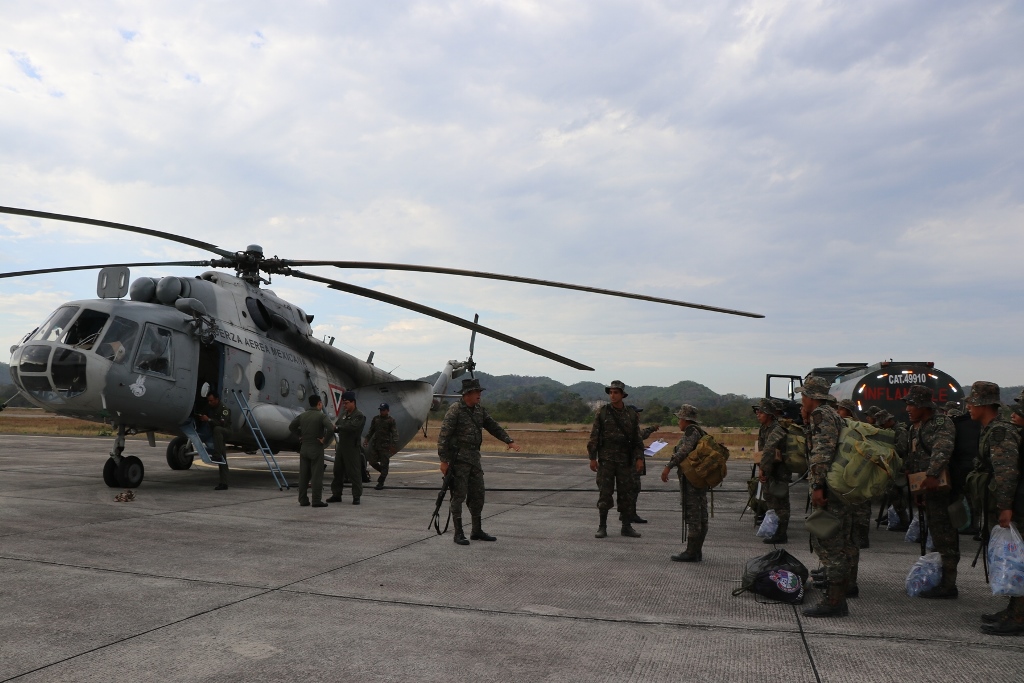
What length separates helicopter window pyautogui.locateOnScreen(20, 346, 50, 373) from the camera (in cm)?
1022

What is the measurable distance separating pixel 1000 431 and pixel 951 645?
1.50 metres

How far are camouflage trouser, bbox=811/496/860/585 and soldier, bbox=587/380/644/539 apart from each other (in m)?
3.40

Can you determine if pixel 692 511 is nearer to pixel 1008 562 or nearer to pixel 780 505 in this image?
pixel 780 505

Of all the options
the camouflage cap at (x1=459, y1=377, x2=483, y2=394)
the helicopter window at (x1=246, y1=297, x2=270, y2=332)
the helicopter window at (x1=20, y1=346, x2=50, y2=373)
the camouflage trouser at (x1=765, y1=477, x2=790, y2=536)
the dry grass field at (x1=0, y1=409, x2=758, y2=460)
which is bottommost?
the dry grass field at (x1=0, y1=409, x2=758, y2=460)

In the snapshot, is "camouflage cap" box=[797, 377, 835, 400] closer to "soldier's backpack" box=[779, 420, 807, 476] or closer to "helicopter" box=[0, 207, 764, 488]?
"soldier's backpack" box=[779, 420, 807, 476]

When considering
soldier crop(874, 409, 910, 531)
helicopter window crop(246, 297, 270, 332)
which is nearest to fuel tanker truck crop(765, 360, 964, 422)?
soldier crop(874, 409, 910, 531)

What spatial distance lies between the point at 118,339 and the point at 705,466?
9.26 meters

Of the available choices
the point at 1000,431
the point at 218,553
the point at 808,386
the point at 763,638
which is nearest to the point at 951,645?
the point at 763,638

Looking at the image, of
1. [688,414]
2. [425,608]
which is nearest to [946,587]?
[688,414]

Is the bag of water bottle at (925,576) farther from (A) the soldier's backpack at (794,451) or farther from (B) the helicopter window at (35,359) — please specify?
(B) the helicopter window at (35,359)

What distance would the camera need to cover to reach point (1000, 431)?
4.73m

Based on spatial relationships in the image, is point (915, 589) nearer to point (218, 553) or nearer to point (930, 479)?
point (930, 479)

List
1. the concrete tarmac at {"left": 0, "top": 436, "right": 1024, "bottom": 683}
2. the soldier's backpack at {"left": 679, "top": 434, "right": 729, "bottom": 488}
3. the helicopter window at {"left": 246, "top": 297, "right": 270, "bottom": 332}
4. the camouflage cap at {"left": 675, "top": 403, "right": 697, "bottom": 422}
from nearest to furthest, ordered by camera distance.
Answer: the concrete tarmac at {"left": 0, "top": 436, "right": 1024, "bottom": 683} → the soldier's backpack at {"left": 679, "top": 434, "right": 729, "bottom": 488} → the camouflage cap at {"left": 675, "top": 403, "right": 697, "bottom": 422} → the helicopter window at {"left": 246, "top": 297, "right": 270, "bottom": 332}

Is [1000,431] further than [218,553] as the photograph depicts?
No
